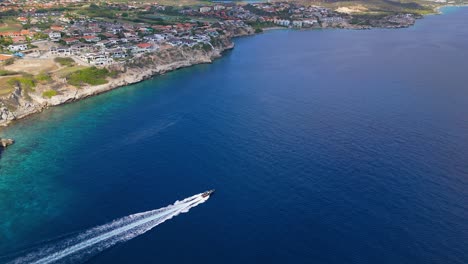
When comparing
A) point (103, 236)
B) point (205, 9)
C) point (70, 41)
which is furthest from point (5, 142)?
point (205, 9)

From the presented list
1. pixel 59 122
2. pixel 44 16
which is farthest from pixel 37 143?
pixel 44 16

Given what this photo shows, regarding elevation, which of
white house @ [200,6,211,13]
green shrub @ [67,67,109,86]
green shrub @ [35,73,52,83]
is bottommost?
green shrub @ [67,67,109,86]

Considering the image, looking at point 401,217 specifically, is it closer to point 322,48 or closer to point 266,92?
point 266,92

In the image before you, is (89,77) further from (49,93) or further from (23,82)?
(23,82)

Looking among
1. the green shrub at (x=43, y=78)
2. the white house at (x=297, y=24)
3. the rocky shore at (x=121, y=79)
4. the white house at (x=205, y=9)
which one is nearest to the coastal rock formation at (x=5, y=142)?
the rocky shore at (x=121, y=79)

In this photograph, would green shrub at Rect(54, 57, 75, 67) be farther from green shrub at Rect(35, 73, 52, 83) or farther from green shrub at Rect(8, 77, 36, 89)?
green shrub at Rect(8, 77, 36, 89)

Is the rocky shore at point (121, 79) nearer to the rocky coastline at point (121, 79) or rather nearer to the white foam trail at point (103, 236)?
the rocky coastline at point (121, 79)

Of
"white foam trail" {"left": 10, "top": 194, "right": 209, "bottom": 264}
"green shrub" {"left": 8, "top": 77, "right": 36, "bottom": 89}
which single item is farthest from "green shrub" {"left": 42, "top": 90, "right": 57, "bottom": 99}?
"white foam trail" {"left": 10, "top": 194, "right": 209, "bottom": 264}
